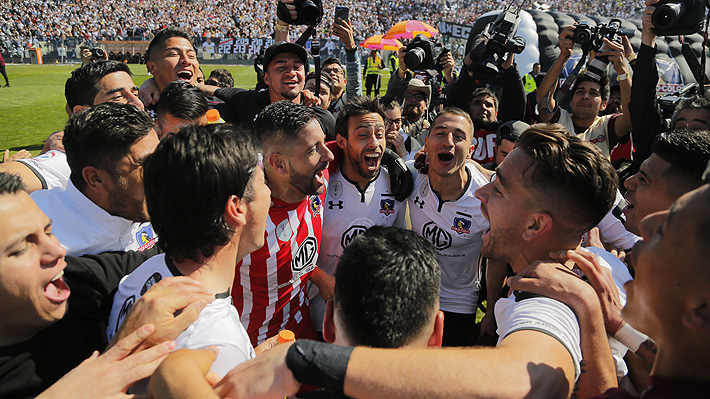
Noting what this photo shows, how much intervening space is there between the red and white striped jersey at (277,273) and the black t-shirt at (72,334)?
75cm

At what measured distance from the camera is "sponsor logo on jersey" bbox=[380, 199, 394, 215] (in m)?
3.50

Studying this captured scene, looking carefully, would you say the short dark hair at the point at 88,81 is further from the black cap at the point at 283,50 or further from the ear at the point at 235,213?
the ear at the point at 235,213

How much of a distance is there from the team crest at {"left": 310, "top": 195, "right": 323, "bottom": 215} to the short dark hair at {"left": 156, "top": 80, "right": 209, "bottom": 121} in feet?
4.62

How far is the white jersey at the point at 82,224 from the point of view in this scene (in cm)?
226

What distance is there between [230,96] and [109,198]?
9.99 ft

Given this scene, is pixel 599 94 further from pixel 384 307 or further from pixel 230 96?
pixel 384 307

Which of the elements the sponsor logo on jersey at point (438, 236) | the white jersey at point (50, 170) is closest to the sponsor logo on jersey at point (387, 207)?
the sponsor logo on jersey at point (438, 236)

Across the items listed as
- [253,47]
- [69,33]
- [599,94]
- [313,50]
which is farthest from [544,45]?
[69,33]

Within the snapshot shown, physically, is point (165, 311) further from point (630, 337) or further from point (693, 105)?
point (693, 105)

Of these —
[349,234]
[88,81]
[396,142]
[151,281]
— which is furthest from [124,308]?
[396,142]

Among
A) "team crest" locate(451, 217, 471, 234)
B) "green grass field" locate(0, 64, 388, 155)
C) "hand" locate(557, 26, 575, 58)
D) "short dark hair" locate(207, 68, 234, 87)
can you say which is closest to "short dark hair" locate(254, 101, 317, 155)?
"team crest" locate(451, 217, 471, 234)

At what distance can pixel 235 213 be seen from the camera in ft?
6.26

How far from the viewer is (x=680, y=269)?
1.19 metres

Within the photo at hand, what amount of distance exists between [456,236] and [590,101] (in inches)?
125
